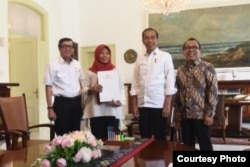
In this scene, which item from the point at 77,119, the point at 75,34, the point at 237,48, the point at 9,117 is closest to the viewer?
the point at 9,117

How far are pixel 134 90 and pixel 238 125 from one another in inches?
146

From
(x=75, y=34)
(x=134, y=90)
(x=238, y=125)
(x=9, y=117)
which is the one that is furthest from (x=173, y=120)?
(x=75, y=34)

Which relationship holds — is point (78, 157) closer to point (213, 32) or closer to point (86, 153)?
point (86, 153)

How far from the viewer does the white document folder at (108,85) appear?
116 inches

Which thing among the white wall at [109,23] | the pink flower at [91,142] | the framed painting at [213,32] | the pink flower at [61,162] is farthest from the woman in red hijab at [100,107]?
the framed painting at [213,32]

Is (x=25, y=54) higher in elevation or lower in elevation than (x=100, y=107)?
higher

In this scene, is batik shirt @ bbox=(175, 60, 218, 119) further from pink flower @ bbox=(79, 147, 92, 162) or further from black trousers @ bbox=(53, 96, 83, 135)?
pink flower @ bbox=(79, 147, 92, 162)

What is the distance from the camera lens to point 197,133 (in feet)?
8.93

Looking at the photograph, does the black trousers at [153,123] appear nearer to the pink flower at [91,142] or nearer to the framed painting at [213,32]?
the pink flower at [91,142]

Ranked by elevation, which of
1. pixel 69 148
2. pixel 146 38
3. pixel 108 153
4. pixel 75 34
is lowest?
pixel 108 153

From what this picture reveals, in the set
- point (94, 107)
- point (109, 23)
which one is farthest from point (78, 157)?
point (109, 23)

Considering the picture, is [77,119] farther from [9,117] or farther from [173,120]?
[173,120]

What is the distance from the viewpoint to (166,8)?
7.28 meters

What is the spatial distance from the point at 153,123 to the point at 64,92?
3.18 feet
